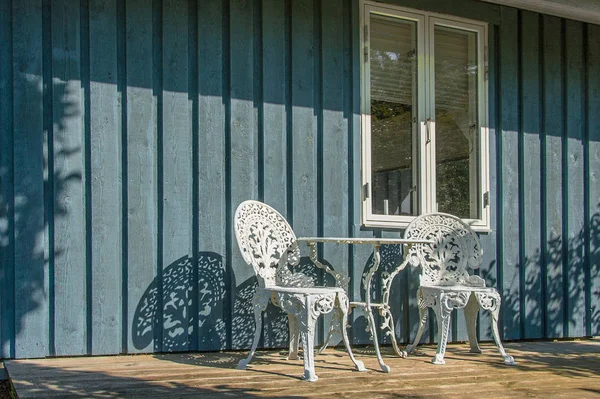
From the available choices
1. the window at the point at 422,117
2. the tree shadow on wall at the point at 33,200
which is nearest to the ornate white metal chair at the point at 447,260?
the window at the point at 422,117

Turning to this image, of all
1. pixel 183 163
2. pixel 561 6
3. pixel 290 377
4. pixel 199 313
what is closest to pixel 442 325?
pixel 290 377

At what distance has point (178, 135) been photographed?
15.1 feet

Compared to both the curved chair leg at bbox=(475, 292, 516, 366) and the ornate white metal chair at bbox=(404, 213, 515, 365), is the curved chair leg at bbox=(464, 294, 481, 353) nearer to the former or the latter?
the ornate white metal chair at bbox=(404, 213, 515, 365)

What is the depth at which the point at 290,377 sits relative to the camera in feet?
12.8

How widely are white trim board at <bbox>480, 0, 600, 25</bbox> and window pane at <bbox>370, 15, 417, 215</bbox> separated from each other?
0.74 metres

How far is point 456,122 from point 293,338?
79.4 inches

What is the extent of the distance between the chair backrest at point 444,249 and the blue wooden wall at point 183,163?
11.5 inches

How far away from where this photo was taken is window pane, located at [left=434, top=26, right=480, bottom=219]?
213 inches

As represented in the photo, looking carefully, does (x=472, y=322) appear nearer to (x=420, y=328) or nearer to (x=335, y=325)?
(x=420, y=328)

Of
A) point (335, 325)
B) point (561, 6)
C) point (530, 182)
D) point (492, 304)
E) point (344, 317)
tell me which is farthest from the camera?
point (530, 182)

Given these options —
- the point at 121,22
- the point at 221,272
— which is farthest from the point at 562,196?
the point at 121,22

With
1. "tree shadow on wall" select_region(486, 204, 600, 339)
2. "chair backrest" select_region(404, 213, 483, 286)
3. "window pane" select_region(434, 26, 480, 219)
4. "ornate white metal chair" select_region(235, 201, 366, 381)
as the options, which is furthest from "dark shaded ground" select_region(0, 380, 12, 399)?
"tree shadow on wall" select_region(486, 204, 600, 339)

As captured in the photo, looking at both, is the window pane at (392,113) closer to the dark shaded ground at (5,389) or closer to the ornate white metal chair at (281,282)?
the ornate white metal chair at (281,282)

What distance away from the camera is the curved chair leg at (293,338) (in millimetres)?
4492
